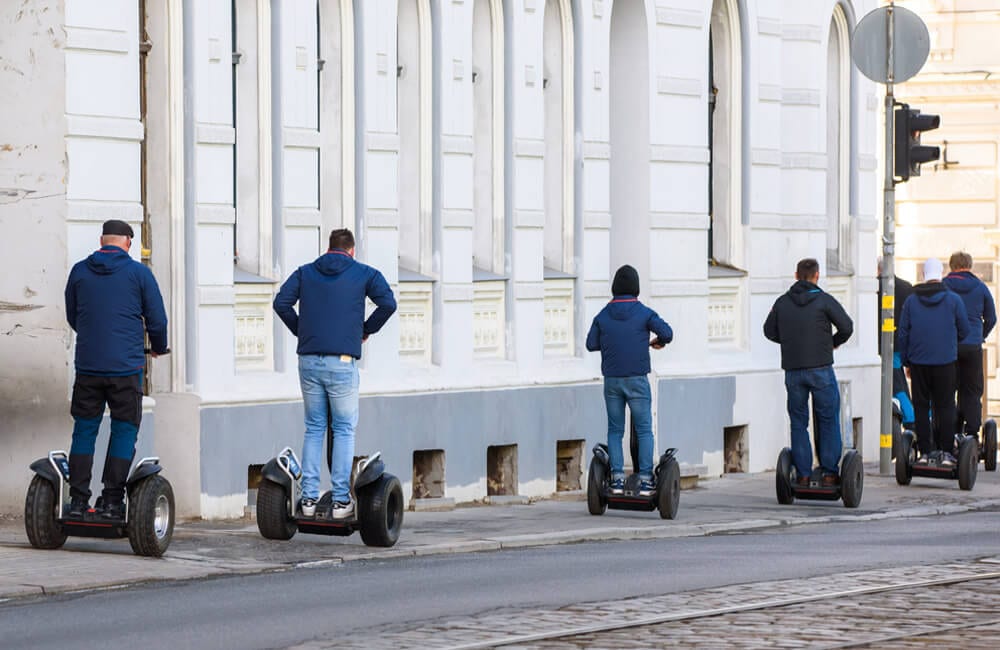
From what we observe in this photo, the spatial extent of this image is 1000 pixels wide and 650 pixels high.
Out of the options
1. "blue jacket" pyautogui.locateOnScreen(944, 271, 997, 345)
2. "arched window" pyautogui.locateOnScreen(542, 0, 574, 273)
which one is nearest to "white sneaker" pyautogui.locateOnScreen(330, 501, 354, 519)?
"arched window" pyautogui.locateOnScreen(542, 0, 574, 273)

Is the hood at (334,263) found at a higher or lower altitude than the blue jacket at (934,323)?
higher

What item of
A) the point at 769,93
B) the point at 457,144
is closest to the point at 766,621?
the point at 457,144

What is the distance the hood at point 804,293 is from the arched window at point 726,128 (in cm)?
474

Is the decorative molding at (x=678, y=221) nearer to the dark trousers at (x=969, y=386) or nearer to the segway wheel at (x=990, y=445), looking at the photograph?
the dark trousers at (x=969, y=386)

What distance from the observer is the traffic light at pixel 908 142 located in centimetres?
2236

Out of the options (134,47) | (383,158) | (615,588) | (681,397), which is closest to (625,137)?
(681,397)

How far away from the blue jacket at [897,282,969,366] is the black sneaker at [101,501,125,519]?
A: 9665 millimetres

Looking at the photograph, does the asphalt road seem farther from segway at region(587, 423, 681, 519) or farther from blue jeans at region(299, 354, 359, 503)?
segway at region(587, 423, 681, 519)

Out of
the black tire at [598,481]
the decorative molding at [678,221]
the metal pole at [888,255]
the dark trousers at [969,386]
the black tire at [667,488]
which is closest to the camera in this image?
the black tire at [667,488]

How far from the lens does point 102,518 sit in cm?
1416

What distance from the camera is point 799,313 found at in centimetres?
1956

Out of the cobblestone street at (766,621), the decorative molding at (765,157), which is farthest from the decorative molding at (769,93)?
the cobblestone street at (766,621)

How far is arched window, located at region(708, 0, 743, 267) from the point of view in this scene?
2430 cm

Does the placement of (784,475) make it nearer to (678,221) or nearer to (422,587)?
(678,221)
